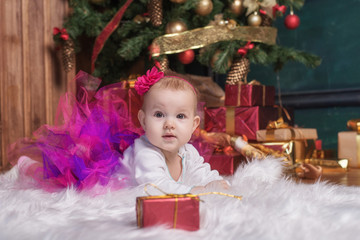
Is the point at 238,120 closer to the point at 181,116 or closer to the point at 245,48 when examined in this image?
the point at 245,48

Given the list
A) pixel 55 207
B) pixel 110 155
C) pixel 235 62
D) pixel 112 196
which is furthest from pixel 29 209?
pixel 235 62

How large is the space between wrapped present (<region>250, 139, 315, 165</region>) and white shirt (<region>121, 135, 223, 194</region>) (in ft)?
1.85

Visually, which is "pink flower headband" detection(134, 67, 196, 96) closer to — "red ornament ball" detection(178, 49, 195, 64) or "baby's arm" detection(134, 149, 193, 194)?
"baby's arm" detection(134, 149, 193, 194)

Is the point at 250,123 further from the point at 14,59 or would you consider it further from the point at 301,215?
the point at 14,59

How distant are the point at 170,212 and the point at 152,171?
1.06 feet

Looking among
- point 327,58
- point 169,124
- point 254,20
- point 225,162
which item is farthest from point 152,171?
point 327,58

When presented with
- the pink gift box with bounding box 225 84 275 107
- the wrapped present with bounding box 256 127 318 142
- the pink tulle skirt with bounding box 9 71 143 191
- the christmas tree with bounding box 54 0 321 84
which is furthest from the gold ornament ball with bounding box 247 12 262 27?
the pink tulle skirt with bounding box 9 71 143 191

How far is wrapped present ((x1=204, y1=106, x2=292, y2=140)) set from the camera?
5.77ft

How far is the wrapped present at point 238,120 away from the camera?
5.77ft

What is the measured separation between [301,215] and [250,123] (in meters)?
1.04

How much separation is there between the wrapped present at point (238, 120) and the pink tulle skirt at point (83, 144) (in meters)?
0.66

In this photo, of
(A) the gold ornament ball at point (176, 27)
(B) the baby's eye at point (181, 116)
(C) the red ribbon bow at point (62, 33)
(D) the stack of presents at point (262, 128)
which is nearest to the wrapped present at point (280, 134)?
(D) the stack of presents at point (262, 128)

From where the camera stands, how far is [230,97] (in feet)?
5.92

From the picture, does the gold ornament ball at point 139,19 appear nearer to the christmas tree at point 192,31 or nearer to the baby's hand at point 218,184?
the christmas tree at point 192,31
